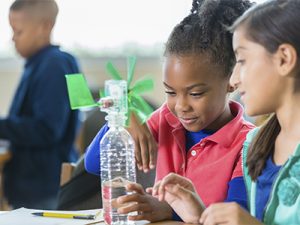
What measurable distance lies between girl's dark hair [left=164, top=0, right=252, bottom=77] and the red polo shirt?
0.51ft

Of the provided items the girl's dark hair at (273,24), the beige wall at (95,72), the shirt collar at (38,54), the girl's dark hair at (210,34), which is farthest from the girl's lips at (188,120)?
the beige wall at (95,72)

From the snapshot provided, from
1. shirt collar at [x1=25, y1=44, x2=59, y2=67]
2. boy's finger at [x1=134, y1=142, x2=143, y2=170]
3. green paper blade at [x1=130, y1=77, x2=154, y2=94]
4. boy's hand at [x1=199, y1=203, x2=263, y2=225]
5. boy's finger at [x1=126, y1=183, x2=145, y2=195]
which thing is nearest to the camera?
boy's hand at [x1=199, y1=203, x2=263, y2=225]

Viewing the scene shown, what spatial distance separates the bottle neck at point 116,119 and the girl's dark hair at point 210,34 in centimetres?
23

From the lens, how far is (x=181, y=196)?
155cm

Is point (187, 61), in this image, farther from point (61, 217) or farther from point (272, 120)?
point (61, 217)

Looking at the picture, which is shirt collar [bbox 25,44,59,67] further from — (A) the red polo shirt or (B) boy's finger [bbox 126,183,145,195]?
(B) boy's finger [bbox 126,183,145,195]

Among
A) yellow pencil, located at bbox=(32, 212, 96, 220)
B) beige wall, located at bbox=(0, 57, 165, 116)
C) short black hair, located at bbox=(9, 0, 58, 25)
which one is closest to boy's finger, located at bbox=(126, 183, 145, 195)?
yellow pencil, located at bbox=(32, 212, 96, 220)

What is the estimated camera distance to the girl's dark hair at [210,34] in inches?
69.0

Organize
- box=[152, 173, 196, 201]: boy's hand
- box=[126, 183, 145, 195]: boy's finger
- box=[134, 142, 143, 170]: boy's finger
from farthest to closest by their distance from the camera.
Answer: box=[134, 142, 143, 170]: boy's finger → box=[126, 183, 145, 195]: boy's finger → box=[152, 173, 196, 201]: boy's hand

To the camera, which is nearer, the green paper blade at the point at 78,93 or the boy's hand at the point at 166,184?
the boy's hand at the point at 166,184

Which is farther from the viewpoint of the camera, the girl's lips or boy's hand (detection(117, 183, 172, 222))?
the girl's lips

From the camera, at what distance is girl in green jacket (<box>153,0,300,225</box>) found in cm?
142

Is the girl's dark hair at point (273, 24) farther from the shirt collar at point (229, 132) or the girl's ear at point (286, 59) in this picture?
the shirt collar at point (229, 132)

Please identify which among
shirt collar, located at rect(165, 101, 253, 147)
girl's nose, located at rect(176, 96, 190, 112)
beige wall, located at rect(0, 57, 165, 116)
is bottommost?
beige wall, located at rect(0, 57, 165, 116)
